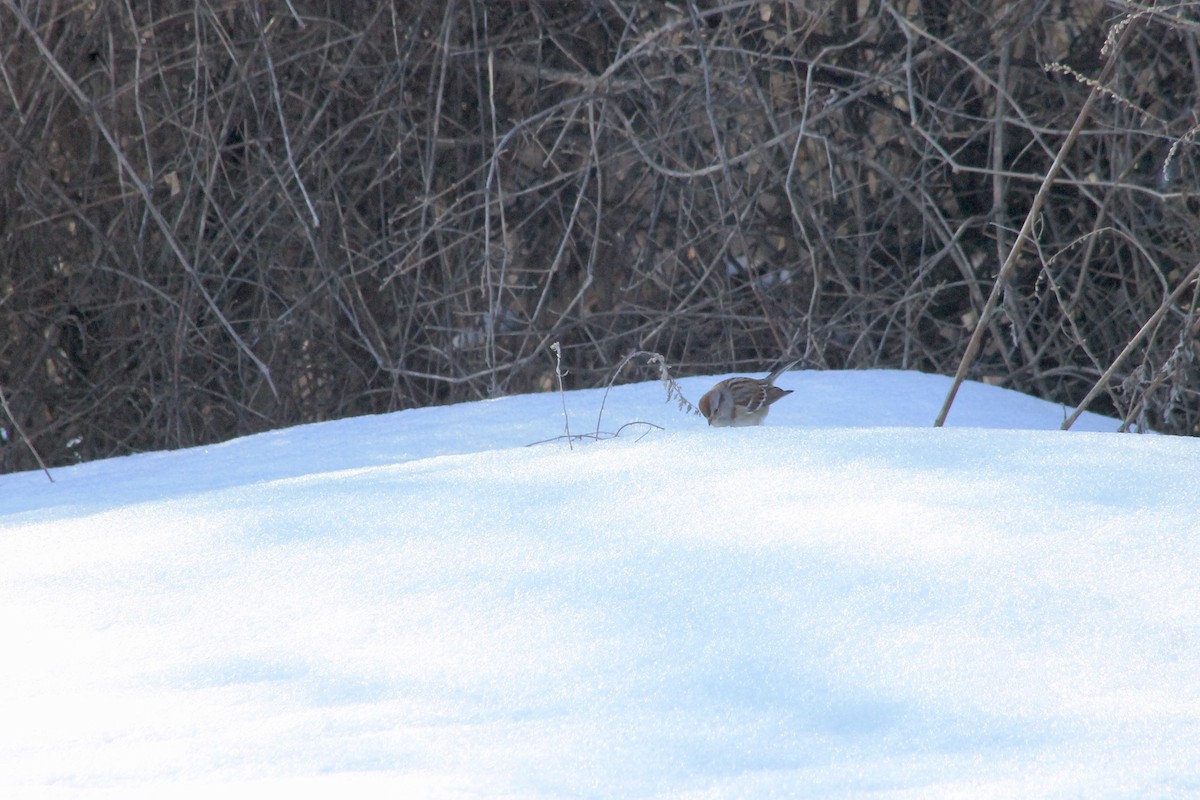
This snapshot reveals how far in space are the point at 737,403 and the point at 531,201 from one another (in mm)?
2972

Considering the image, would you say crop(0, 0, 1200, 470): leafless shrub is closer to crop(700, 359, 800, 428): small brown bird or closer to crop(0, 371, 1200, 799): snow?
crop(700, 359, 800, 428): small brown bird

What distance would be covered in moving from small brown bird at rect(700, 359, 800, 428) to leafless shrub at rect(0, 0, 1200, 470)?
1946 mm

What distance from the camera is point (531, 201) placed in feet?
20.0

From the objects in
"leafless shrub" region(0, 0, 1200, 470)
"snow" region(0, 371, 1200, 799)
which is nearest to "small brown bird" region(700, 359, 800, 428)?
"snow" region(0, 371, 1200, 799)

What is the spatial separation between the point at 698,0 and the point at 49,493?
3680 mm

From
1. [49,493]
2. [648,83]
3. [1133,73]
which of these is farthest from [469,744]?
[1133,73]

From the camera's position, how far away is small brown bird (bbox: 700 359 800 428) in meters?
3.34

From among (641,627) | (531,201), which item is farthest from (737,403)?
(531,201)

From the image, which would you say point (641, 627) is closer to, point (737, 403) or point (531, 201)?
point (737, 403)

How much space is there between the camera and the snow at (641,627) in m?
1.24

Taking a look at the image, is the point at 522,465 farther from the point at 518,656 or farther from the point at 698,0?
the point at 698,0

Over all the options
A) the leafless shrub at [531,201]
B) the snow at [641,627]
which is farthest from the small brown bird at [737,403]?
the leafless shrub at [531,201]

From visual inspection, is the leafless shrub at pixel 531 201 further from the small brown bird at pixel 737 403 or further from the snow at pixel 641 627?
the snow at pixel 641 627

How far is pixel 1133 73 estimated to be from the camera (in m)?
5.27
